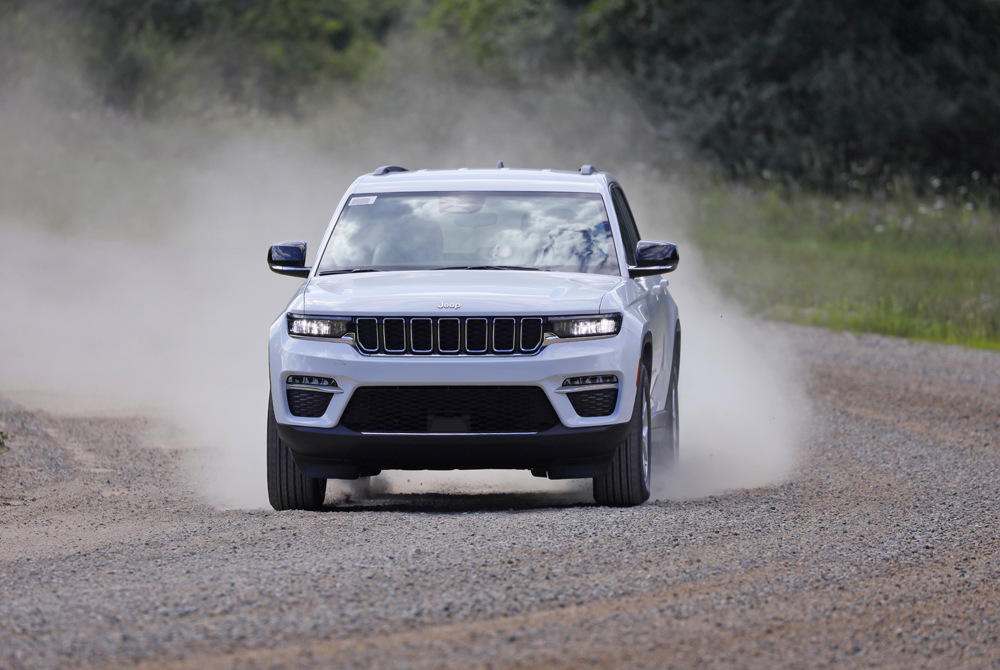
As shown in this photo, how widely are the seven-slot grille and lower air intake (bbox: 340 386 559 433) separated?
7.5 inches

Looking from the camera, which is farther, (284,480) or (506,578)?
(284,480)

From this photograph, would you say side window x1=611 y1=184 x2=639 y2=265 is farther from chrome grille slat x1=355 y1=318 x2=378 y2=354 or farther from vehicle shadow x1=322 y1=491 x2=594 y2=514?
chrome grille slat x1=355 y1=318 x2=378 y2=354

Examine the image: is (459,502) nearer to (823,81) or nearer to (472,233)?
(472,233)

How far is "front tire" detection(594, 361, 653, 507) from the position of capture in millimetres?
7691

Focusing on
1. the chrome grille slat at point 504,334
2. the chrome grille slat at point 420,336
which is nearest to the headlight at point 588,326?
the chrome grille slat at point 504,334

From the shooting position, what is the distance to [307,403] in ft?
24.3

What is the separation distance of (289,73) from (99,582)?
44603 mm

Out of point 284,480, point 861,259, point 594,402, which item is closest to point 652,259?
point 594,402

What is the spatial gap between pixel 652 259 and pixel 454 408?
5.60 ft

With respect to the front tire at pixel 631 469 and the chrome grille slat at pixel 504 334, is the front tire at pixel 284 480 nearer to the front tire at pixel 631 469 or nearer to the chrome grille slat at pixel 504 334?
the chrome grille slat at pixel 504 334

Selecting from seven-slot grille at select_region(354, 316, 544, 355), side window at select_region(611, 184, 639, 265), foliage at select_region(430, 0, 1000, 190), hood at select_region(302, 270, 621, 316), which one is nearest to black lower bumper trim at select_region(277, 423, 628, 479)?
seven-slot grille at select_region(354, 316, 544, 355)

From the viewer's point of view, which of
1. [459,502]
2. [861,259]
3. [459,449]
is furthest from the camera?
[861,259]

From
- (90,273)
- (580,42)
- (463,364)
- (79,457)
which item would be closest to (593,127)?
(580,42)

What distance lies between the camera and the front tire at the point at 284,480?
25.5 feet
